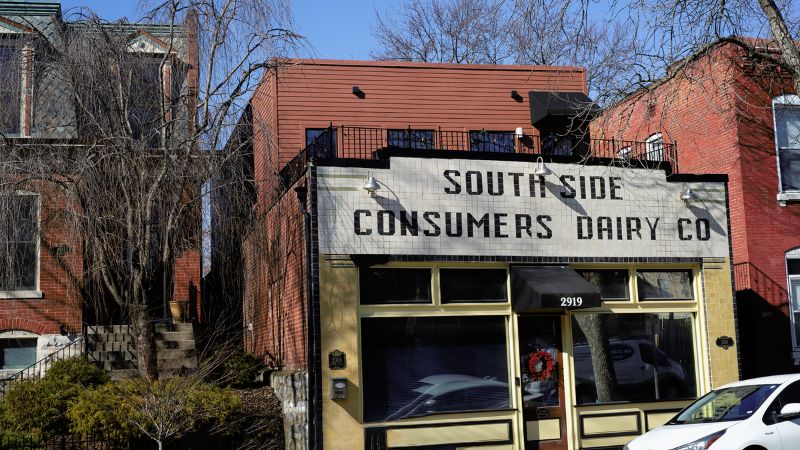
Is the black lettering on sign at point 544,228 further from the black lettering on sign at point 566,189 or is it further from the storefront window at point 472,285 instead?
the storefront window at point 472,285

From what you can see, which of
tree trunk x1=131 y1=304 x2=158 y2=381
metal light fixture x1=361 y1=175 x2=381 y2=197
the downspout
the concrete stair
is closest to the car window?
the downspout

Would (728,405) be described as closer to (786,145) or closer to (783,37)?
(783,37)

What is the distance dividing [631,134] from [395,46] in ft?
61.3

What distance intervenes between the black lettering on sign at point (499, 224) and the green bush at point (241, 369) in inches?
242

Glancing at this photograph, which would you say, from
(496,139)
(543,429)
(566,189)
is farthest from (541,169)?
(496,139)

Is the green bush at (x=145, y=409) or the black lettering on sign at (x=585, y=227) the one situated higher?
the black lettering on sign at (x=585, y=227)

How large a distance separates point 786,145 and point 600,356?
7123 mm

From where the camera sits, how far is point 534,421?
15.2 m

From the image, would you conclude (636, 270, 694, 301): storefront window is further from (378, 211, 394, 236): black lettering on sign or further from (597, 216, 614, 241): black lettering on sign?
(378, 211, 394, 236): black lettering on sign

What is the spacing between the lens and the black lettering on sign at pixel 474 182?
15.5m

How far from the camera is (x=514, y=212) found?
1566cm

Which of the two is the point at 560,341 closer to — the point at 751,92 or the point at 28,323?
the point at 751,92

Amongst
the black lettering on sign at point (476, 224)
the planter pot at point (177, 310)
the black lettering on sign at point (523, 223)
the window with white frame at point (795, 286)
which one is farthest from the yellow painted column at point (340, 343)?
the window with white frame at point (795, 286)

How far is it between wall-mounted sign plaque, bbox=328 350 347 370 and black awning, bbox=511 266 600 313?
10.6 feet
